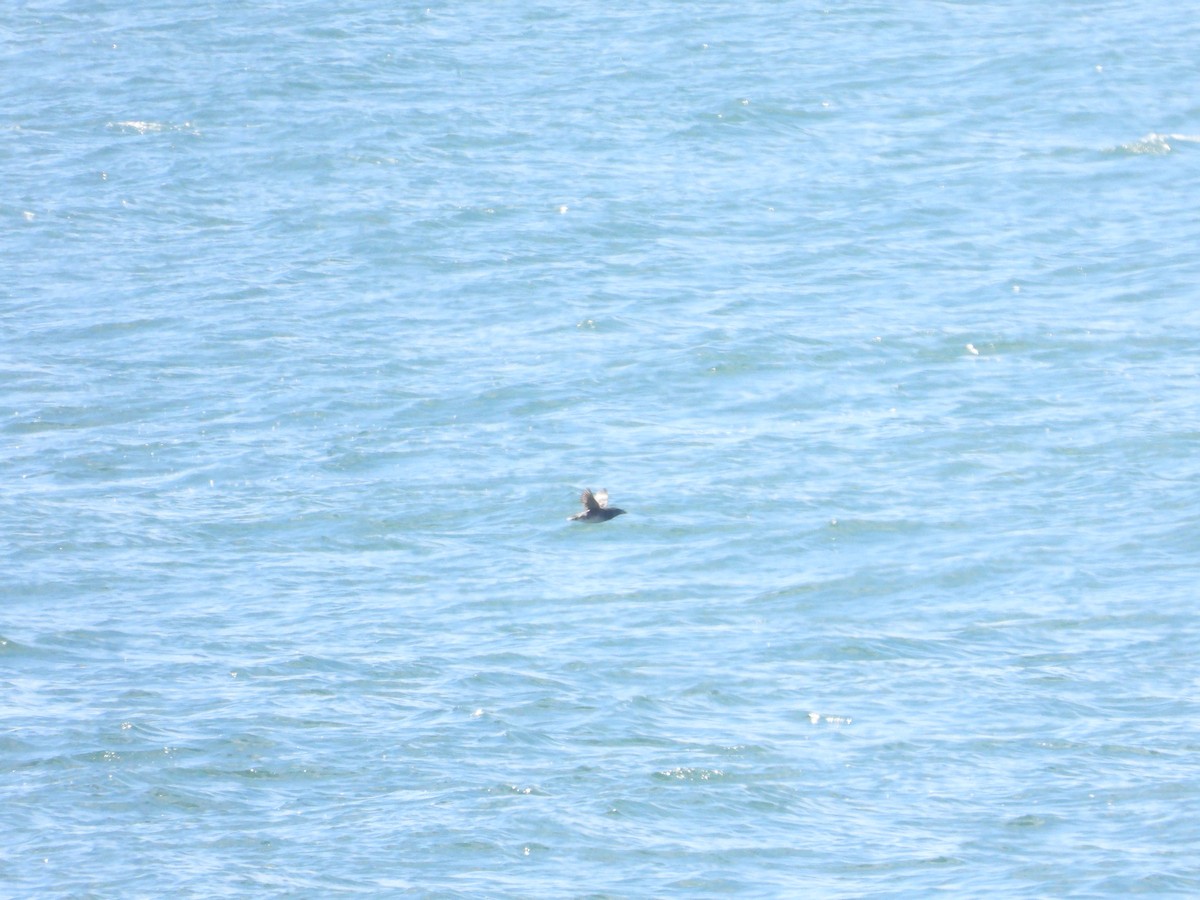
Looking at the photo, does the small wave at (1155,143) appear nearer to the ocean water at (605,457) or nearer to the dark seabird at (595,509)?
the ocean water at (605,457)

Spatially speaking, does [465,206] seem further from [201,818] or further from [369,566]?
[201,818]

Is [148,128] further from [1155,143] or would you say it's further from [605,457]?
[1155,143]

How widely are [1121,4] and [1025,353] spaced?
2177cm

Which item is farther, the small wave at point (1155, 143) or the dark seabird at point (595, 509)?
the small wave at point (1155, 143)

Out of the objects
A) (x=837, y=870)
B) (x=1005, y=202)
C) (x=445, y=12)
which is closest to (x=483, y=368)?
(x=1005, y=202)

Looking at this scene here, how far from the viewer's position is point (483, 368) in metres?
33.2

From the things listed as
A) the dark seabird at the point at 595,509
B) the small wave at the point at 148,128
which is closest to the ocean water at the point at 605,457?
the small wave at the point at 148,128

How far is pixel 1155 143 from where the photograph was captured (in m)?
41.6

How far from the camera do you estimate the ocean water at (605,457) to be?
2089 centimetres

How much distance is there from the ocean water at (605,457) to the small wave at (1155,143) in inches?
6.0

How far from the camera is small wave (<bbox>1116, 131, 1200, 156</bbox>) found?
4125 centimetres

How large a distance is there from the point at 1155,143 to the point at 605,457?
18.0 m

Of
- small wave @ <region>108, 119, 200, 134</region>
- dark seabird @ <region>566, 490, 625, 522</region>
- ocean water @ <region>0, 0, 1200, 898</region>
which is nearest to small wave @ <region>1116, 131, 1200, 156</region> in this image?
ocean water @ <region>0, 0, 1200, 898</region>

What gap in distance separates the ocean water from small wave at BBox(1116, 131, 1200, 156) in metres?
0.15
